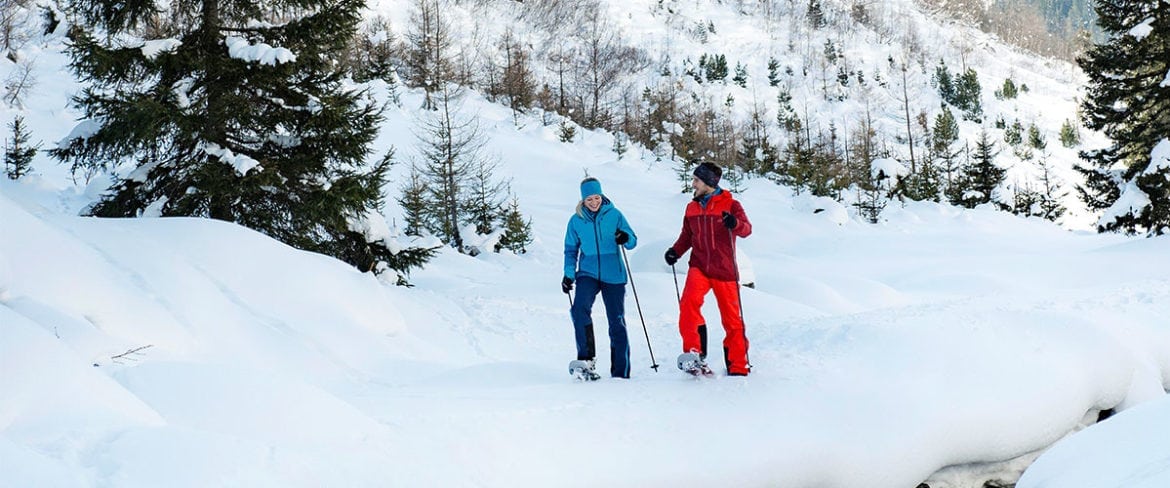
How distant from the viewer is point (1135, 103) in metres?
17.8

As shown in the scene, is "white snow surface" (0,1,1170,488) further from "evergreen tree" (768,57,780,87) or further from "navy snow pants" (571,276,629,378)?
"evergreen tree" (768,57,780,87)

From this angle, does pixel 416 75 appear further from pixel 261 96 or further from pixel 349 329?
pixel 349 329

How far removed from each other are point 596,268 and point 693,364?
1.07m

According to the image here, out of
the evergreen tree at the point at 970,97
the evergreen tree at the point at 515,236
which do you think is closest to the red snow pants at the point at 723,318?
the evergreen tree at the point at 515,236

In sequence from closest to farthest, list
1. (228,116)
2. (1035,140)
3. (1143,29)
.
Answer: (228,116) < (1143,29) < (1035,140)

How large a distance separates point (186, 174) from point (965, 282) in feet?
41.2

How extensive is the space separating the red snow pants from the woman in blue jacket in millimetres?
514

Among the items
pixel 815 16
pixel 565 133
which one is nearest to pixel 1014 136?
pixel 815 16

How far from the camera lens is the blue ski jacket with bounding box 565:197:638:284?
5.43 m

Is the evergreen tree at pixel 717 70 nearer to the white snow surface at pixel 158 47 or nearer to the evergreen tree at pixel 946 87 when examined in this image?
the evergreen tree at pixel 946 87

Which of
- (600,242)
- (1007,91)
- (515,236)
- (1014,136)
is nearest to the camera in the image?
(600,242)

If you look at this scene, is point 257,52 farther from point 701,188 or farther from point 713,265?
point 713,265

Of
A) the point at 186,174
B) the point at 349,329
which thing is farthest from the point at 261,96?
the point at 349,329

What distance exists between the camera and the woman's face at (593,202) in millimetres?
5430
